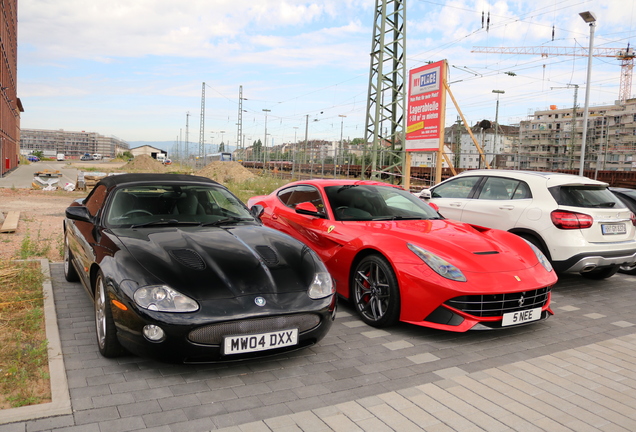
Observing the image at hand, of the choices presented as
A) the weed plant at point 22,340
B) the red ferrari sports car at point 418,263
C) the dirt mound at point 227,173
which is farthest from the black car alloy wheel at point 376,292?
the dirt mound at point 227,173

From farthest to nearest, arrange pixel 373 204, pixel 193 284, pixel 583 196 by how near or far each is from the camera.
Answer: pixel 583 196
pixel 373 204
pixel 193 284

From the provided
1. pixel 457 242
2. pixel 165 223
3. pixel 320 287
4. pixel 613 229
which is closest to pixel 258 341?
pixel 320 287

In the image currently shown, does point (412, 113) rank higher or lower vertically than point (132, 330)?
higher

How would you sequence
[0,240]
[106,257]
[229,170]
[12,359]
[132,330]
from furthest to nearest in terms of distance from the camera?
[229,170], [0,240], [106,257], [12,359], [132,330]

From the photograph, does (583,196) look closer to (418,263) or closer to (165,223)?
(418,263)

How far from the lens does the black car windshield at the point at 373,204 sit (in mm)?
5539

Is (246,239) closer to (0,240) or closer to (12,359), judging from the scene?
(12,359)

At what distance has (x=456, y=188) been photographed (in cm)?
786

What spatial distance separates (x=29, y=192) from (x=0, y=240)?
13855mm

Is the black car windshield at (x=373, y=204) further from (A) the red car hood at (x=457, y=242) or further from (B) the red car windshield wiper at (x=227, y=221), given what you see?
(B) the red car windshield wiper at (x=227, y=221)

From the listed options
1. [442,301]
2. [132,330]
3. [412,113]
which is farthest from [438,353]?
[412,113]

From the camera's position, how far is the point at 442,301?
418 cm

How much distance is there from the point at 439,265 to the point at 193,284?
84.9 inches

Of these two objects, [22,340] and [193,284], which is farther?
[22,340]
